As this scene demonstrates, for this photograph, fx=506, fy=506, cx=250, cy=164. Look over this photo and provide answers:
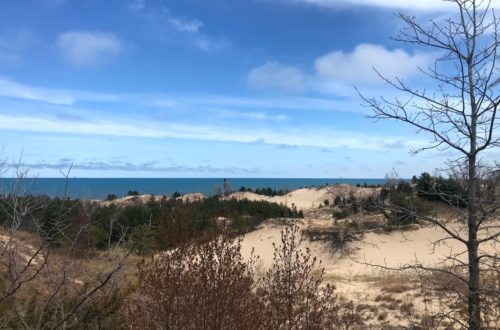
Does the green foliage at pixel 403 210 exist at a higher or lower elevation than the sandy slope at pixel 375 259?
higher

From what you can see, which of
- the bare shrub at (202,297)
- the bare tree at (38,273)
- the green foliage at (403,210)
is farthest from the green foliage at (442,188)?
the bare tree at (38,273)

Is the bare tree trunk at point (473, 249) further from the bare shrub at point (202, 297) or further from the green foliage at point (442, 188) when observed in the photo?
the bare shrub at point (202, 297)

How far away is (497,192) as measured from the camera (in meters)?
4.84

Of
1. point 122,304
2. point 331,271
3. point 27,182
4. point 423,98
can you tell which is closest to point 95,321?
point 122,304

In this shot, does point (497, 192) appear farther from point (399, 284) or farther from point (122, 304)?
point (399, 284)

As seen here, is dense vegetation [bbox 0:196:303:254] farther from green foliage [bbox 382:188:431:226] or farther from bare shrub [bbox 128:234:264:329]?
green foliage [bbox 382:188:431:226]

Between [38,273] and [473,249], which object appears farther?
[38,273]

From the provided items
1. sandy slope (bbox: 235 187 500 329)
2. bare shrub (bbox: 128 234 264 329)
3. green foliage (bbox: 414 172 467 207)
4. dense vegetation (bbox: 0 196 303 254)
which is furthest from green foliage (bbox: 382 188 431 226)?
sandy slope (bbox: 235 187 500 329)

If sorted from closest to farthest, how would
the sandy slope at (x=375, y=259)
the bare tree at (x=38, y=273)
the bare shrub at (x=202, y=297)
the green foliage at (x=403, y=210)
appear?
the bare tree at (x=38, y=273) < the green foliage at (x=403, y=210) < the bare shrub at (x=202, y=297) < the sandy slope at (x=375, y=259)

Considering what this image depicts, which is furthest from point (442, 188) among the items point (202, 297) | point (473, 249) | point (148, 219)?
point (148, 219)

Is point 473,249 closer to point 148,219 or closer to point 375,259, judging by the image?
point 375,259

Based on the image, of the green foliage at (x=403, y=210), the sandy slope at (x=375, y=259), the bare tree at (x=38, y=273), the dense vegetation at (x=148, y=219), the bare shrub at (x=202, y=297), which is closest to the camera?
the bare tree at (x=38, y=273)

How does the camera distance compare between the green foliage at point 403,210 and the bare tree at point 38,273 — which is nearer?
the bare tree at point 38,273

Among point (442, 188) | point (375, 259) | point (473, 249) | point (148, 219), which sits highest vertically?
point (442, 188)
